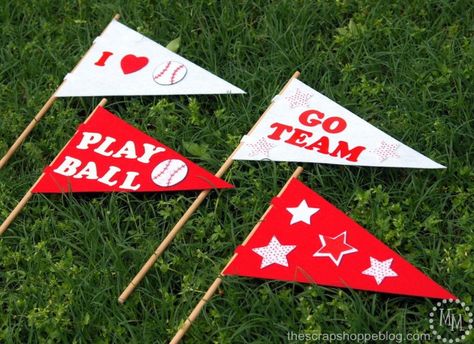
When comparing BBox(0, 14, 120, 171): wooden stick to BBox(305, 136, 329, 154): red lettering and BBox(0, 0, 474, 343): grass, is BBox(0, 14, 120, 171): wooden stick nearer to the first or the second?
BBox(0, 0, 474, 343): grass

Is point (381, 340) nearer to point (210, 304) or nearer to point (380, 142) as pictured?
point (210, 304)

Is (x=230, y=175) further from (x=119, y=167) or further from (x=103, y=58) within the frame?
(x=103, y=58)

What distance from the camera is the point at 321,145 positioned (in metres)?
3.50

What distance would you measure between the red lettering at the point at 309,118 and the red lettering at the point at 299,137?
0.04 m

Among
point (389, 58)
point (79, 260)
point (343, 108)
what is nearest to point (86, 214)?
point (79, 260)

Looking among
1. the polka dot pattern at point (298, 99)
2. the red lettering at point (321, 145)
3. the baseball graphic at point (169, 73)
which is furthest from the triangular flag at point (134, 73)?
the red lettering at point (321, 145)

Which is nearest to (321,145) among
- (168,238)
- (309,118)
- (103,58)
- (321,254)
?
(309,118)

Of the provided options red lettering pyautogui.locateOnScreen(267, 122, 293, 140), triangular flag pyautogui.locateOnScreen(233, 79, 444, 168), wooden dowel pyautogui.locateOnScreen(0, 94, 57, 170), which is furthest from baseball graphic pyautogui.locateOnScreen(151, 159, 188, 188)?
wooden dowel pyautogui.locateOnScreen(0, 94, 57, 170)

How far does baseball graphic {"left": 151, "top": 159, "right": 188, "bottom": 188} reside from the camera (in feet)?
11.5

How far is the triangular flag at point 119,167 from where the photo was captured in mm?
3506

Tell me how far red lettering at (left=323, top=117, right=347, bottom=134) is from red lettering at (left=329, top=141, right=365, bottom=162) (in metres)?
0.07

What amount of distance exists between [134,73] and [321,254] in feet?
4.42

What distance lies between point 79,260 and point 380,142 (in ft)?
4.19

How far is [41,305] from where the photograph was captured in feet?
10.7
